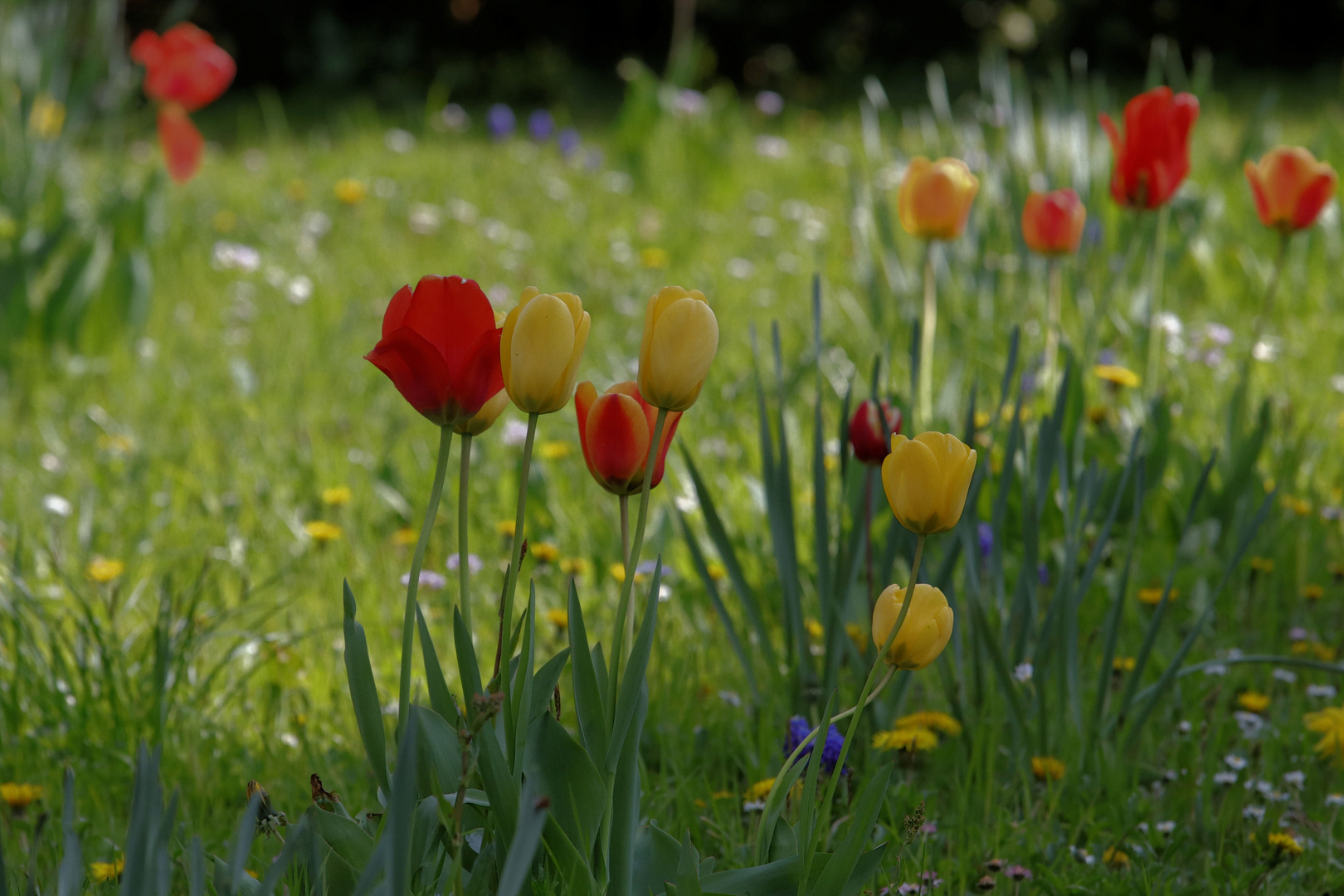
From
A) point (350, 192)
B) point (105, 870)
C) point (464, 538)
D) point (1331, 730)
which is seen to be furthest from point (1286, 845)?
point (350, 192)

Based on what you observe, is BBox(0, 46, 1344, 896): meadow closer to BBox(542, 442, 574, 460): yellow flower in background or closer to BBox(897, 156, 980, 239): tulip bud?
BBox(542, 442, 574, 460): yellow flower in background

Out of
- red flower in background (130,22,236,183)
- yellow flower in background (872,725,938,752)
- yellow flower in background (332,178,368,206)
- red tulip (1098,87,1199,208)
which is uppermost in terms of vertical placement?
red flower in background (130,22,236,183)

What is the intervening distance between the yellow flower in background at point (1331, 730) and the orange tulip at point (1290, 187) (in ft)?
2.36

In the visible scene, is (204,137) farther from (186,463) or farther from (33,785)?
(33,785)

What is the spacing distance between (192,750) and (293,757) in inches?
4.8

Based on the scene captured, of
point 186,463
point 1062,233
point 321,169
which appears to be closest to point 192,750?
point 186,463

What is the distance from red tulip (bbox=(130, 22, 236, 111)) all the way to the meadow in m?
0.37

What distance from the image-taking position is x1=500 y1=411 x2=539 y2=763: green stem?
90cm

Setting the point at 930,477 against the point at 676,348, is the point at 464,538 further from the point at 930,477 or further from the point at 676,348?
the point at 930,477

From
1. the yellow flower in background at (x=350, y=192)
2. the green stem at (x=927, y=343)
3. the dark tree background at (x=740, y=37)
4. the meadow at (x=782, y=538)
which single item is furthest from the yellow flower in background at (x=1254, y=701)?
the dark tree background at (x=740, y=37)

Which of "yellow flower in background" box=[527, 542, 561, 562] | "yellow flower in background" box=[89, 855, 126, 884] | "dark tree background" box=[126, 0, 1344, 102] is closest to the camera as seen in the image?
"yellow flower in background" box=[89, 855, 126, 884]

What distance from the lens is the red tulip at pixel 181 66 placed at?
3137mm

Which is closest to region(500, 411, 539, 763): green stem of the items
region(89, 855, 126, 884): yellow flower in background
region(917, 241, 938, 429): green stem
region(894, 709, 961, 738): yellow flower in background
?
region(89, 855, 126, 884): yellow flower in background

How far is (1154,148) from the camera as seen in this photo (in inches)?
65.9
